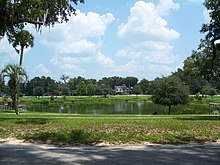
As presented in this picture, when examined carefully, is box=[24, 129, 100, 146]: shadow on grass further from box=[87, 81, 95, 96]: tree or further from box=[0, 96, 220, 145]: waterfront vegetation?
box=[87, 81, 95, 96]: tree

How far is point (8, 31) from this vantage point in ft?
60.3

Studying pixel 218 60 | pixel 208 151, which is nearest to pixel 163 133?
pixel 208 151

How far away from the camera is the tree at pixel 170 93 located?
47.5 meters

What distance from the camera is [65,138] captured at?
14141 millimetres

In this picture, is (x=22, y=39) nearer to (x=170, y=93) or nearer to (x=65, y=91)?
(x=170, y=93)

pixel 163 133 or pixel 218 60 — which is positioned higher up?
pixel 218 60

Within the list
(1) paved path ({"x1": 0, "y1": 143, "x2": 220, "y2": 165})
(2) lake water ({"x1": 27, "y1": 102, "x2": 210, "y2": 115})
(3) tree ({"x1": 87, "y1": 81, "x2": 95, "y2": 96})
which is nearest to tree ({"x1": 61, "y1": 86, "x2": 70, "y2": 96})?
(3) tree ({"x1": 87, "y1": 81, "x2": 95, "y2": 96})

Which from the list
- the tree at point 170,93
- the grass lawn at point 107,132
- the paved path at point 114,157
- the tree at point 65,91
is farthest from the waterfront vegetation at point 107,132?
the tree at point 65,91

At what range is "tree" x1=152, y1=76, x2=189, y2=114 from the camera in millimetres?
47469

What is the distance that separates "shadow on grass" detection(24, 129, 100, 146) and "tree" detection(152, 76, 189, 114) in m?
33.7

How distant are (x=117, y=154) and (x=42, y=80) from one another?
487ft

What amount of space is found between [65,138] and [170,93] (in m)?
34.8

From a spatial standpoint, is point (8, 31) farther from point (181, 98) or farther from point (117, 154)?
point (181, 98)

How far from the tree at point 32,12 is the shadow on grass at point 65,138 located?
552 cm
